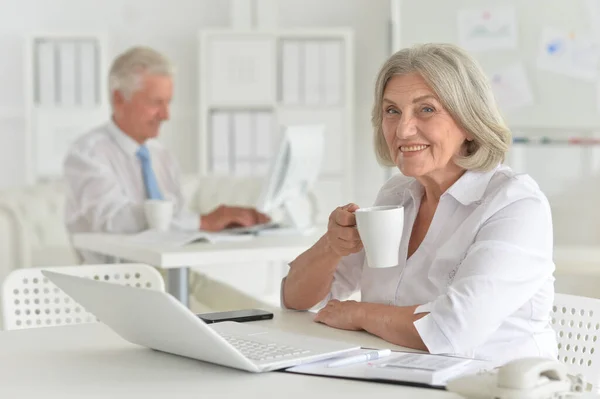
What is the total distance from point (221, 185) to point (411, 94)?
8.01ft

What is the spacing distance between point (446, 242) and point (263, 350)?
0.44 metres

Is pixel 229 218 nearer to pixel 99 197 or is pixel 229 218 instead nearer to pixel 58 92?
pixel 99 197

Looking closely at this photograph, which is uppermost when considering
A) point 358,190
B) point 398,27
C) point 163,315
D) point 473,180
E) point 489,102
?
point 398,27

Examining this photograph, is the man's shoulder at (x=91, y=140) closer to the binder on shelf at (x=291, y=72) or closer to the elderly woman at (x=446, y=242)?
the elderly woman at (x=446, y=242)

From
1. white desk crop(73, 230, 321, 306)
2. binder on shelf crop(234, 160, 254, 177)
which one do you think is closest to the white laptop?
white desk crop(73, 230, 321, 306)

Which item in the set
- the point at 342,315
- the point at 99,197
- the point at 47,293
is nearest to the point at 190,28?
the point at 99,197

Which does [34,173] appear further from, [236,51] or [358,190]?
[358,190]

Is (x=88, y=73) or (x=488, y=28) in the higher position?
(x=488, y=28)

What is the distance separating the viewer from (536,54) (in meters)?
4.50

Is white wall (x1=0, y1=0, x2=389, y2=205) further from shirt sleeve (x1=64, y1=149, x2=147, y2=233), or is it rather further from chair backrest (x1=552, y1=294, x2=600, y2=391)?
chair backrest (x1=552, y1=294, x2=600, y2=391)

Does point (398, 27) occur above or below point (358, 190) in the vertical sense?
above

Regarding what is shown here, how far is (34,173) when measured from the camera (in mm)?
5613

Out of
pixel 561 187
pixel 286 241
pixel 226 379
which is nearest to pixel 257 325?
pixel 226 379

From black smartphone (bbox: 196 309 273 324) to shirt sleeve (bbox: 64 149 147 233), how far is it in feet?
4.79
